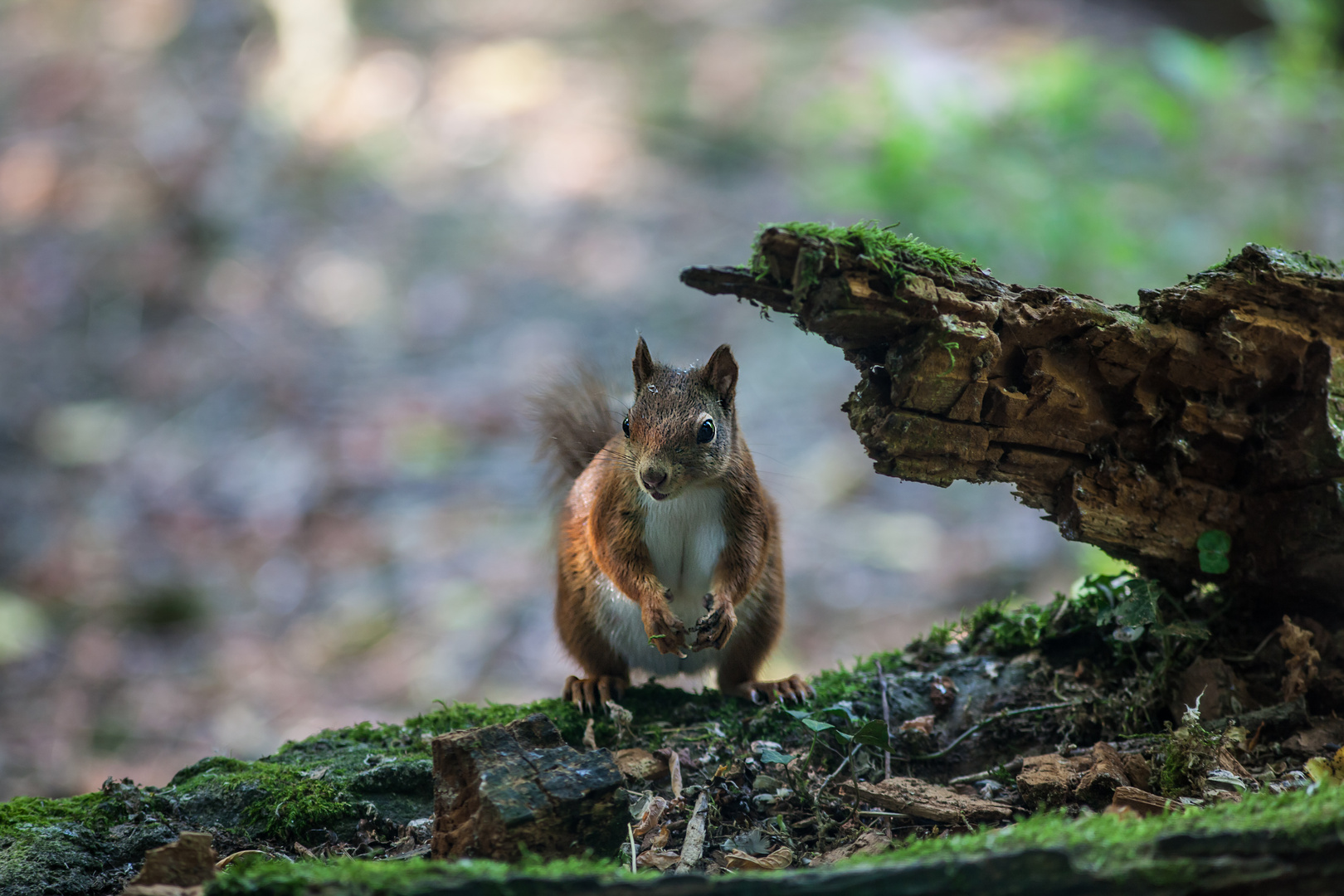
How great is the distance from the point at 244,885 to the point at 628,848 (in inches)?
35.5

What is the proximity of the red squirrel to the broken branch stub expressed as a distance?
1.97 ft

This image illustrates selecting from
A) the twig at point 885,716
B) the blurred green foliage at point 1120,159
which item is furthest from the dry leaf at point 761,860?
the blurred green foliage at point 1120,159

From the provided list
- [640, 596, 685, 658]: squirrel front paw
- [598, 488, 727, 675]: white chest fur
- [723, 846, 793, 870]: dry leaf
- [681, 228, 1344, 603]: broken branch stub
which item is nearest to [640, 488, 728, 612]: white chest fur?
[598, 488, 727, 675]: white chest fur

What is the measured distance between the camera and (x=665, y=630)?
299 centimetres

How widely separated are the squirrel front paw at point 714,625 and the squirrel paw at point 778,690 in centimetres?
38

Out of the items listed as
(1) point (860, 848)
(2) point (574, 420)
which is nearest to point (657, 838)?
(1) point (860, 848)

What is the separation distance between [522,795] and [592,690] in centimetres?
129

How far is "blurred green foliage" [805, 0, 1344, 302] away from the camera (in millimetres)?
5395

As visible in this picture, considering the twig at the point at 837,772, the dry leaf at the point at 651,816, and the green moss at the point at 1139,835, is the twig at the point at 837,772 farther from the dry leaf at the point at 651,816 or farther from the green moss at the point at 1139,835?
the green moss at the point at 1139,835

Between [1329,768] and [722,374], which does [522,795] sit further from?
[1329,768]

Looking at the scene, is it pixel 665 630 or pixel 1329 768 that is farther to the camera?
pixel 665 630

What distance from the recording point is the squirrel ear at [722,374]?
310 cm

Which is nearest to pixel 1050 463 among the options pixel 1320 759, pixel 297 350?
pixel 1320 759

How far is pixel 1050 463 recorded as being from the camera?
275 cm
